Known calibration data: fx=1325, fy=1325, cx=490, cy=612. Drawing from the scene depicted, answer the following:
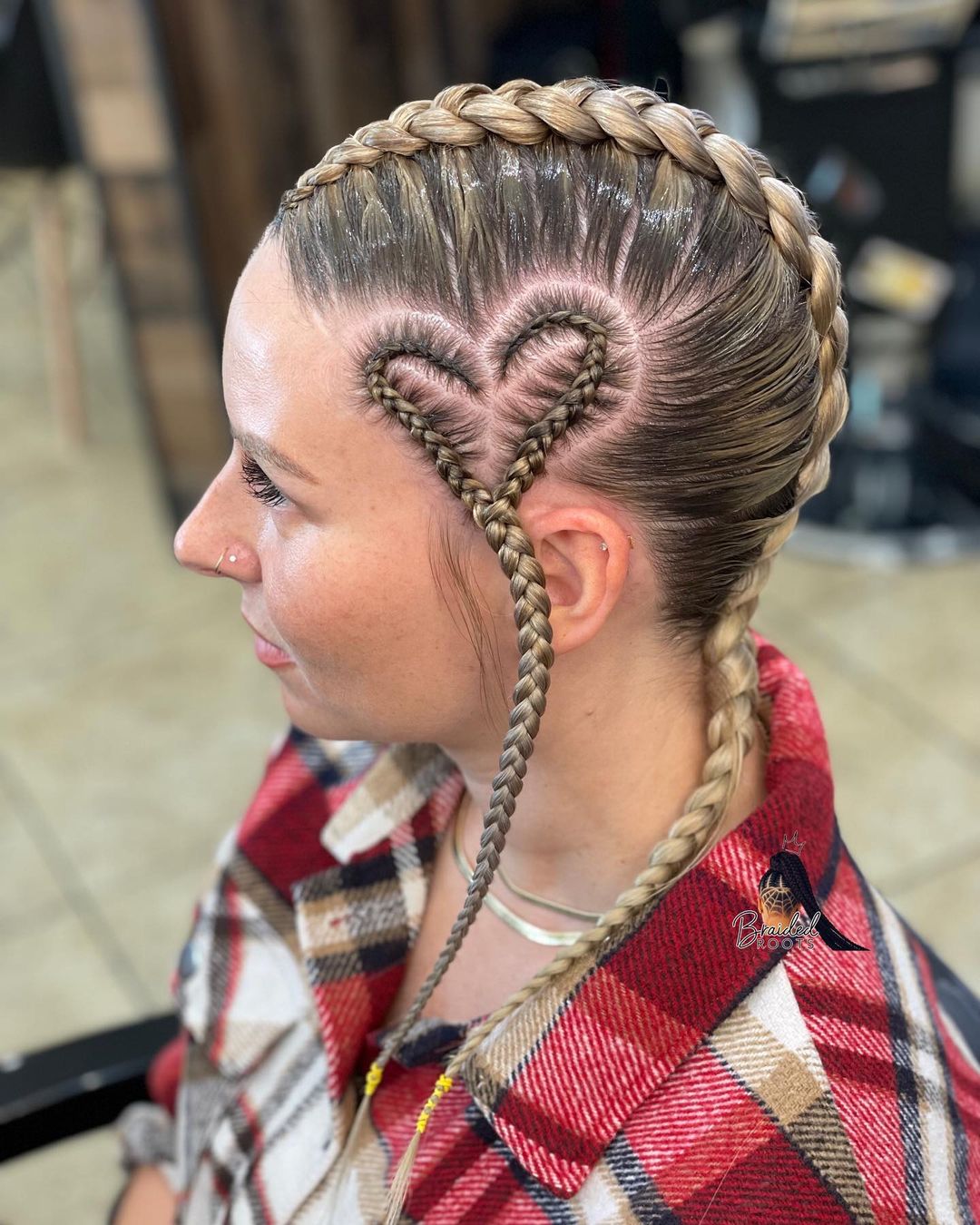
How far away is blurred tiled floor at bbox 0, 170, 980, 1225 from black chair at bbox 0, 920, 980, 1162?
2.20 feet

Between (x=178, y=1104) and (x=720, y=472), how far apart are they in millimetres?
692

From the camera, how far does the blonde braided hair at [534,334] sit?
683mm

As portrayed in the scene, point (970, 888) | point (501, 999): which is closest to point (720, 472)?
point (501, 999)

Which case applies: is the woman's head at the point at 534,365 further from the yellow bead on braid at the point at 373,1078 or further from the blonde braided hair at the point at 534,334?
the yellow bead on braid at the point at 373,1078

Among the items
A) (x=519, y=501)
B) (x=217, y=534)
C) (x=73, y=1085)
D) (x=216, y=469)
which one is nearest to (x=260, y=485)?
(x=217, y=534)

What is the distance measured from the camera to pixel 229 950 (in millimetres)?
1049

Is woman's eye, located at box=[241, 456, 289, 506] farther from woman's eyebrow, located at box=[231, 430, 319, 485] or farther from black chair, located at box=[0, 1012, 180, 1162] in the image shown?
black chair, located at box=[0, 1012, 180, 1162]

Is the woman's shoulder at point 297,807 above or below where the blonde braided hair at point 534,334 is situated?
below

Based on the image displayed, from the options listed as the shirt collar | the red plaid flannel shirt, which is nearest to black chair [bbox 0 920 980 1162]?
the red plaid flannel shirt

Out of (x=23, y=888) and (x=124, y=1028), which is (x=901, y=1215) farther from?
(x=23, y=888)

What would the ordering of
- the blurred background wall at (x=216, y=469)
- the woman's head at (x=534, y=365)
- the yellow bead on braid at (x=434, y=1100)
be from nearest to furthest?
the woman's head at (x=534, y=365) → the yellow bead on braid at (x=434, y=1100) → the blurred background wall at (x=216, y=469)

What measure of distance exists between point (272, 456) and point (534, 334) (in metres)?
0.16

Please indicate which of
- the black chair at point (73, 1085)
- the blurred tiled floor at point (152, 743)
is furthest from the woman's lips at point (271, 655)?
the blurred tiled floor at point (152, 743)

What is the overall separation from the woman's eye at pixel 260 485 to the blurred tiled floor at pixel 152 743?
1.23 meters
